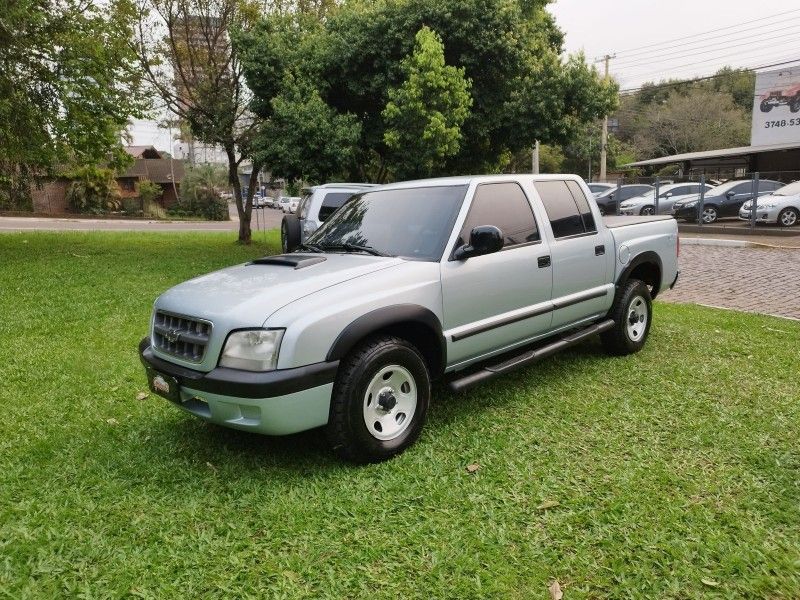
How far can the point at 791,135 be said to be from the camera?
1063 inches

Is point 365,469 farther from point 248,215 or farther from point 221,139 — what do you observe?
point 248,215

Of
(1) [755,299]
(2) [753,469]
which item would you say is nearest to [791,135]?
(1) [755,299]

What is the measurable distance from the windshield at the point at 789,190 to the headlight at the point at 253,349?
65.1 feet

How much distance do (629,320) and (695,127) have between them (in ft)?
167

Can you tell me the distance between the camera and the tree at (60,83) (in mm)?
12633

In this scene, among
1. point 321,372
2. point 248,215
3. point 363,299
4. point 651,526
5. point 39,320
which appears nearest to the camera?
point 651,526

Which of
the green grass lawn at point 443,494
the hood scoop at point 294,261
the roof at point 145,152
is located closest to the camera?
the green grass lawn at point 443,494

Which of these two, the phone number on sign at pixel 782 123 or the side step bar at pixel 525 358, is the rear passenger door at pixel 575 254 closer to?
the side step bar at pixel 525 358

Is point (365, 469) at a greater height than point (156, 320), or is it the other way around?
point (156, 320)

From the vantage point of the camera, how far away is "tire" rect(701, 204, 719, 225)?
65.9 ft

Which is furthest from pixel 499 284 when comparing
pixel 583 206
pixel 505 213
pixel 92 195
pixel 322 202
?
pixel 92 195

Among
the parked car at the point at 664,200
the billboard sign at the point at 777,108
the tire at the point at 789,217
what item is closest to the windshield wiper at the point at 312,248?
the tire at the point at 789,217

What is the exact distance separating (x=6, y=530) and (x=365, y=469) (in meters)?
1.90

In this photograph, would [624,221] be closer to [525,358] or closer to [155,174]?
[525,358]
